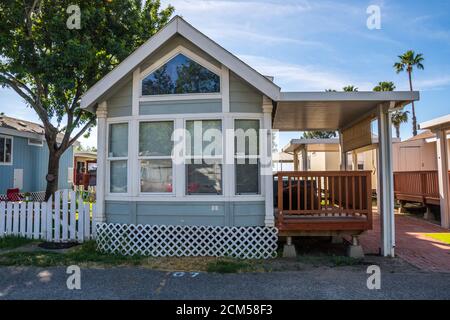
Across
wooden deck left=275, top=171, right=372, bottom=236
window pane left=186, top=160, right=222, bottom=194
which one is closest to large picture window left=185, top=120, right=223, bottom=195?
window pane left=186, top=160, right=222, bottom=194

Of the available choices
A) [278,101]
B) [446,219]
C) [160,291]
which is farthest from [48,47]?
[446,219]

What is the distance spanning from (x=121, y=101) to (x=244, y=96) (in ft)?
8.72

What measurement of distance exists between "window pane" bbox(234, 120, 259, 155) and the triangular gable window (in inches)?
34.9

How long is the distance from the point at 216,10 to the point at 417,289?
766cm

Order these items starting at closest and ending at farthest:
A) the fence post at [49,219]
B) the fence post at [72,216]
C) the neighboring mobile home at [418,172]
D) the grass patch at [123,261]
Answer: the grass patch at [123,261]
the fence post at [72,216]
the fence post at [49,219]
the neighboring mobile home at [418,172]

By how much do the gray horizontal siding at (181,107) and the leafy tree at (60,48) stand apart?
211 inches

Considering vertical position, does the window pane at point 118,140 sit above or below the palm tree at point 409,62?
below

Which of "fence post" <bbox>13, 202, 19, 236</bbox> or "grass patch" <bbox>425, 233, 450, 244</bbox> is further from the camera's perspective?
"grass patch" <bbox>425, 233, 450, 244</bbox>

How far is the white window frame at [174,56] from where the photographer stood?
21.3 ft

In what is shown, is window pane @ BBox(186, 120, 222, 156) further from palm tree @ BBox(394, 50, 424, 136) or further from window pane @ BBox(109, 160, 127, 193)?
palm tree @ BBox(394, 50, 424, 136)

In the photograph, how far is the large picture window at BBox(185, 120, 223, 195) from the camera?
6414mm

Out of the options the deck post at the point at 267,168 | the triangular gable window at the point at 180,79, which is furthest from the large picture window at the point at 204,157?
the deck post at the point at 267,168

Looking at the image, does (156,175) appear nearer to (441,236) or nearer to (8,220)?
(8,220)

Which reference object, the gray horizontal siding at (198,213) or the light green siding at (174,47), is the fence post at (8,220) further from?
the light green siding at (174,47)
